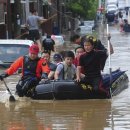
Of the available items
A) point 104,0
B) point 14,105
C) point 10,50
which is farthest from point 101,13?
point 14,105

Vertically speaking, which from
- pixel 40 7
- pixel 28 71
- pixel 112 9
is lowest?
pixel 112 9

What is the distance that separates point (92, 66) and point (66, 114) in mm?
2001

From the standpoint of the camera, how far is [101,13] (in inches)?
4350

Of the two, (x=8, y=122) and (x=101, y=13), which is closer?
(x=8, y=122)

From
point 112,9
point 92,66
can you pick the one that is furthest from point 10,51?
point 112,9

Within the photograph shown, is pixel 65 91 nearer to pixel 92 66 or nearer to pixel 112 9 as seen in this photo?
pixel 92 66

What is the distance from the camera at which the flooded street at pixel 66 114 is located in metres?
11.3

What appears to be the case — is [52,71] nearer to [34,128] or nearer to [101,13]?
[34,128]

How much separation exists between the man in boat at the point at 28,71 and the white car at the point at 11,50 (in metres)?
6.15

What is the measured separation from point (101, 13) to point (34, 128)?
100045 millimetres

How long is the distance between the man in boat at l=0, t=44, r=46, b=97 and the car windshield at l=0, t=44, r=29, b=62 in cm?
620

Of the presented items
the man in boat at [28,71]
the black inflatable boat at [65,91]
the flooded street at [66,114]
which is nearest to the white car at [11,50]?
the flooded street at [66,114]

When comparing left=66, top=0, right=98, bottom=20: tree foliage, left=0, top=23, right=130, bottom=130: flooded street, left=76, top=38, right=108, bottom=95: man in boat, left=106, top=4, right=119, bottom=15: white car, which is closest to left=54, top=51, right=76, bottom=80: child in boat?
left=76, top=38, right=108, bottom=95: man in boat

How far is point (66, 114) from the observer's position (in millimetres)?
12750
